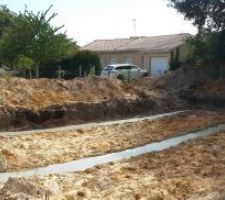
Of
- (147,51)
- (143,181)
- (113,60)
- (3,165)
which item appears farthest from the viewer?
(113,60)

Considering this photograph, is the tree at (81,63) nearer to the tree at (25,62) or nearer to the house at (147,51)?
the house at (147,51)

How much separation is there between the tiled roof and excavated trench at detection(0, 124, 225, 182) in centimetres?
2862

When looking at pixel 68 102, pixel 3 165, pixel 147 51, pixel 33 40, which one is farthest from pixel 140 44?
pixel 3 165

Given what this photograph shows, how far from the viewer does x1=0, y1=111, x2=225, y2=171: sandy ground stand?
11453mm

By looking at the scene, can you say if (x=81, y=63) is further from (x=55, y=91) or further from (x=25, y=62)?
(x=55, y=91)

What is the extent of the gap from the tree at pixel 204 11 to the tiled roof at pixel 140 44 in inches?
658

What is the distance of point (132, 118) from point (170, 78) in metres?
7.33

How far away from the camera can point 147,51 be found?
44625 millimetres

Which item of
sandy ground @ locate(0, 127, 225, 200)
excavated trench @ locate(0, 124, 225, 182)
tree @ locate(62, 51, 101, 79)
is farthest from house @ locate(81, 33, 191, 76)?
sandy ground @ locate(0, 127, 225, 200)

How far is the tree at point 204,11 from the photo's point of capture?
2477 centimetres

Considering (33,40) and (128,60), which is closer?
(33,40)

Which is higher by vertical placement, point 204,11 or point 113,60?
point 204,11

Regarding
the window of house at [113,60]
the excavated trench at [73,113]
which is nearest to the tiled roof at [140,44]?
the window of house at [113,60]

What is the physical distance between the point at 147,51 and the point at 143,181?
117ft
